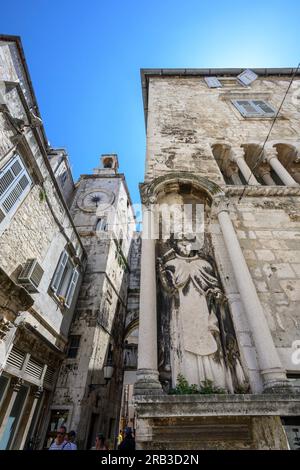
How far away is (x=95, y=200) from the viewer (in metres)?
18.7

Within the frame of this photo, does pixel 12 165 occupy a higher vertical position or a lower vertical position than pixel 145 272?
higher

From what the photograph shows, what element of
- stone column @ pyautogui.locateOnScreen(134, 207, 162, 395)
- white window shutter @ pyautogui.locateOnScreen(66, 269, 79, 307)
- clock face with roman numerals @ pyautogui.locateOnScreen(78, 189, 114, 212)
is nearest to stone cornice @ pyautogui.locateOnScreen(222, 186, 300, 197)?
stone column @ pyautogui.locateOnScreen(134, 207, 162, 395)

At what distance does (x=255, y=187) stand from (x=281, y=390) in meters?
4.93

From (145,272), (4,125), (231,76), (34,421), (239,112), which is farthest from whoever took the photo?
(231,76)

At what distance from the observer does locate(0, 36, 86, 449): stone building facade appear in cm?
621

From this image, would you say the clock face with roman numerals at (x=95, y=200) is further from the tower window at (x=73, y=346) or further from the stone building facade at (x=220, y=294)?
the stone building facade at (x=220, y=294)

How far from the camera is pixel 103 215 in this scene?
17.1m

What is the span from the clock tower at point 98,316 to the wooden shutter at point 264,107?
10691 millimetres

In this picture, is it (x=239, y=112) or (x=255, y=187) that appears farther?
(x=239, y=112)

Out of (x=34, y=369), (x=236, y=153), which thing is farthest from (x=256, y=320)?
(x=34, y=369)

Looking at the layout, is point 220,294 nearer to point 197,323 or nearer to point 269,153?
point 197,323
